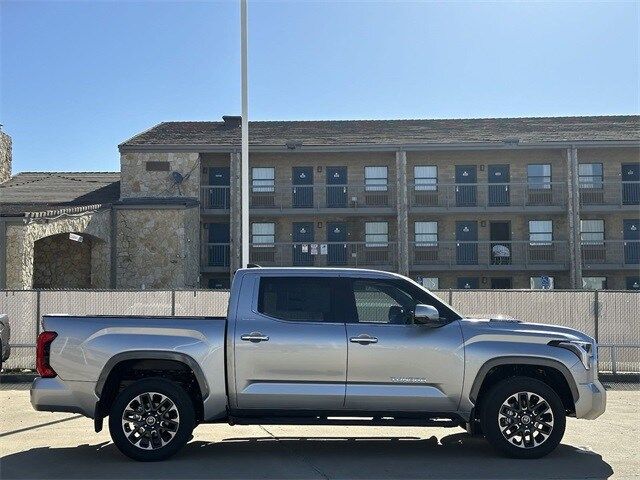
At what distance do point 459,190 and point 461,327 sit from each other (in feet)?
85.1

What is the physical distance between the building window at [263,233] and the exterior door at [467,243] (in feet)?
26.1

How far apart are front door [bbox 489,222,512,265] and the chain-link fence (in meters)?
16.7

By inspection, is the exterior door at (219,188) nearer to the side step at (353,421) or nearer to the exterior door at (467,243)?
the exterior door at (467,243)

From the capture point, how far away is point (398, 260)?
31.7 meters

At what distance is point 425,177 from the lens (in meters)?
33.2

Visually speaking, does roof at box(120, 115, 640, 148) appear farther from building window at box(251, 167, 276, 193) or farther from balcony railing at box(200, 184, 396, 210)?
balcony railing at box(200, 184, 396, 210)

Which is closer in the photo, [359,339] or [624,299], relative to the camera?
[359,339]

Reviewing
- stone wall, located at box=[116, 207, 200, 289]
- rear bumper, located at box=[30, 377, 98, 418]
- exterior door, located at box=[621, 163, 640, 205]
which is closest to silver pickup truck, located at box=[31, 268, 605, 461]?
rear bumper, located at box=[30, 377, 98, 418]

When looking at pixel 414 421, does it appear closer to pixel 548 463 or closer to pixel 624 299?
pixel 548 463

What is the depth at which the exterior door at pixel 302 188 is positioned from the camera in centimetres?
3288

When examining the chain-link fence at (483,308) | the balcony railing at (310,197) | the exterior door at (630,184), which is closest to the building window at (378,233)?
the balcony railing at (310,197)

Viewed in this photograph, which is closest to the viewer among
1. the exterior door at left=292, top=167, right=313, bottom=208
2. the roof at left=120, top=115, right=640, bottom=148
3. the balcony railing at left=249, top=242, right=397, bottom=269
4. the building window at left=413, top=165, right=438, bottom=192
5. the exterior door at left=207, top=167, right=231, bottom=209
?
the balcony railing at left=249, top=242, right=397, bottom=269

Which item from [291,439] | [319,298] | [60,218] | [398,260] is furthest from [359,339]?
[398,260]

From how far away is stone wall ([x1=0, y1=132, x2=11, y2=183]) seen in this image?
117 ft
